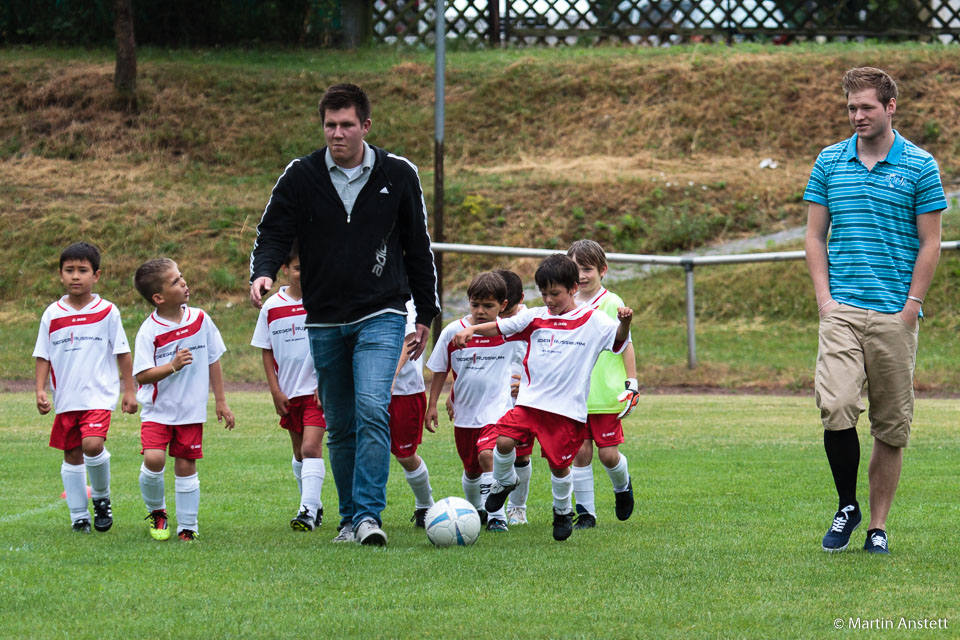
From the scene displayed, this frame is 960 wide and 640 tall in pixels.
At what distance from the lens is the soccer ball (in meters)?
6.20

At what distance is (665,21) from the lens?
32969 millimetres

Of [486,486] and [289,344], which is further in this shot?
[289,344]

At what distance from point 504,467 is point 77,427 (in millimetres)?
2483

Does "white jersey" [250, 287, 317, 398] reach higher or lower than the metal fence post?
higher

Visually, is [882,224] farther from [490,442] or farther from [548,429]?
[490,442]

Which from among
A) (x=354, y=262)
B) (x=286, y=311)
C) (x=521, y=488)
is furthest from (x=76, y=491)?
(x=521, y=488)

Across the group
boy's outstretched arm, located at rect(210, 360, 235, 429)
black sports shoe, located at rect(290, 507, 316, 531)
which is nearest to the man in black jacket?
black sports shoe, located at rect(290, 507, 316, 531)

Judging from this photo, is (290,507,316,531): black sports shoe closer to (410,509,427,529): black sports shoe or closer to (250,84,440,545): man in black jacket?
(250,84,440,545): man in black jacket

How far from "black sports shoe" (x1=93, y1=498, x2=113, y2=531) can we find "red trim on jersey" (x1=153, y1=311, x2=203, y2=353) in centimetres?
94

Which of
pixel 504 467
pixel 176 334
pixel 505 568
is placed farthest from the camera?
pixel 176 334

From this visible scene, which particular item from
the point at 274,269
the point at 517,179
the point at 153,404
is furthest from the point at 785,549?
the point at 517,179

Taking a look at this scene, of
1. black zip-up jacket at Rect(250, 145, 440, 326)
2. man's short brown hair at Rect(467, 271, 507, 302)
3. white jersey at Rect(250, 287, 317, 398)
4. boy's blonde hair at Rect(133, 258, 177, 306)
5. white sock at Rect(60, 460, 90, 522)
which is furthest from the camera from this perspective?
white jersey at Rect(250, 287, 317, 398)

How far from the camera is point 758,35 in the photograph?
32656 mm

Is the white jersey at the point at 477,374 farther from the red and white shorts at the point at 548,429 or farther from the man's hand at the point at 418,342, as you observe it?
the red and white shorts at the point at 548,429
